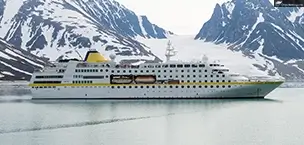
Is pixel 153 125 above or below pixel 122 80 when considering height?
below

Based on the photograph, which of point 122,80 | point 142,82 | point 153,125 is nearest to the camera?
point 153,125

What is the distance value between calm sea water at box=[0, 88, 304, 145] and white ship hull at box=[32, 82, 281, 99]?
29.9ft

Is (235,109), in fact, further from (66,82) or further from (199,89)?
(66,82)

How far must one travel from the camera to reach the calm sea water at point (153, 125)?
Result: 156 ft

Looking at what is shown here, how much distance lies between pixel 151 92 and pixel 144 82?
7.29ft

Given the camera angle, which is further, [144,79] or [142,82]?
[144,79]

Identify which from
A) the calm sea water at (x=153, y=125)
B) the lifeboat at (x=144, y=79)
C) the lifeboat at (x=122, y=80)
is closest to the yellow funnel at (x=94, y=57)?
the lifeboat at (x=122, y=80)

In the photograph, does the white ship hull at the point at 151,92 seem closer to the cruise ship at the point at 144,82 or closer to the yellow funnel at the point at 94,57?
the cruise ship at the point at 144,82

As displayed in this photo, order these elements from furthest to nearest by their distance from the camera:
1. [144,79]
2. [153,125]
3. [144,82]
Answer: [144,79]
[144,82]
[153,125]

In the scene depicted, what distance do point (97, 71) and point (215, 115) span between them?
34408 mm

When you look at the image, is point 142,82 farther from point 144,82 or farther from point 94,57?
point 94,57

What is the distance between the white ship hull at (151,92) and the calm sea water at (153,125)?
29.9 feet

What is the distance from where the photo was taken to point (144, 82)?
97.1 m

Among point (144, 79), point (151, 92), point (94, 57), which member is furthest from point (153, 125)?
point (94, 57)
